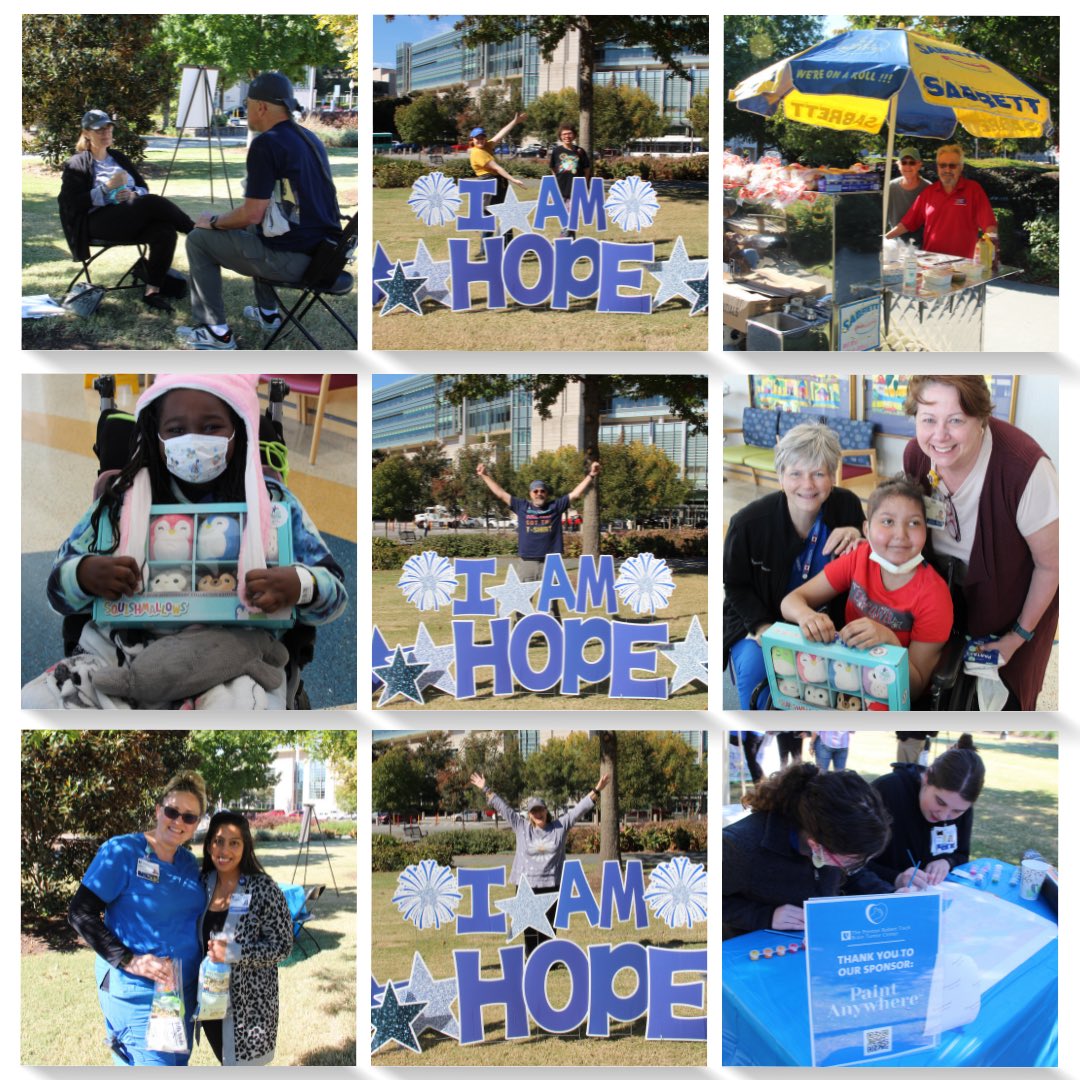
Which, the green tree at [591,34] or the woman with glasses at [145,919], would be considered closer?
the woman with glasses at [145,919]

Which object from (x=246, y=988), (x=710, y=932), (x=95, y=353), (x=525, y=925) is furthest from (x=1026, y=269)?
(x=246, y=988)

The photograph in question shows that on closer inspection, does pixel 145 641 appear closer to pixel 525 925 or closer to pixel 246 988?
pixel 246 988

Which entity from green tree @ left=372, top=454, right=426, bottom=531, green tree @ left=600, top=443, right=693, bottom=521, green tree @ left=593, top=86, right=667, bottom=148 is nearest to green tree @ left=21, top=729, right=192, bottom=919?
green tree @ left=372, top=454, right=426, bottom=531

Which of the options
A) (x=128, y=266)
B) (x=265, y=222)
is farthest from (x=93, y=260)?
(x=265, y=222)

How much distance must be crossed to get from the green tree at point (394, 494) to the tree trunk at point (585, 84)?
1282 mm

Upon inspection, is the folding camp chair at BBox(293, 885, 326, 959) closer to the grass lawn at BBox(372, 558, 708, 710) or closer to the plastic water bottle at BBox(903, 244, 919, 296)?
the grass lawn at BBox(372, 558, 708, 710)

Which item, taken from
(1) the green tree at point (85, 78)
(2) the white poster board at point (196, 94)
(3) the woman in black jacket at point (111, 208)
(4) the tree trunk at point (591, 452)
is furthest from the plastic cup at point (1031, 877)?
(1) the green tree at point (85, 78)

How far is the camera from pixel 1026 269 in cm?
473

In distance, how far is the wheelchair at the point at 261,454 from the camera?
455 centimetres

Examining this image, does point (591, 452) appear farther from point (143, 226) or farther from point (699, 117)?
point (143, 226)

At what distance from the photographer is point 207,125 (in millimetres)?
4668

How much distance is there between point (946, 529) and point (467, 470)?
1.64 metres

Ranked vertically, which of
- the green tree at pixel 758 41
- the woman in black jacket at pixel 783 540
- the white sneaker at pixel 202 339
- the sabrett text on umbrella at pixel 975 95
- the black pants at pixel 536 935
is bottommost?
the black pants at pixel 536 935

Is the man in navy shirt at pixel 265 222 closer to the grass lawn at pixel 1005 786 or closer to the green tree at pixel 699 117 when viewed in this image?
the green tree at pixel 699 117
